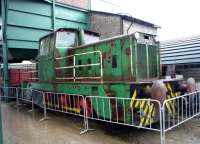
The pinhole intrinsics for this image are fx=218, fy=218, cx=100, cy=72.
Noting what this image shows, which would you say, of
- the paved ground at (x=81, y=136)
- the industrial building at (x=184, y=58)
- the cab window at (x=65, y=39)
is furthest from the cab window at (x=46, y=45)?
the industrial building at (x=184, y=58)

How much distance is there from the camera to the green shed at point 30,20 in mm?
9703

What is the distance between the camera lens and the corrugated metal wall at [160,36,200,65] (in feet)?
Answer: 23.5

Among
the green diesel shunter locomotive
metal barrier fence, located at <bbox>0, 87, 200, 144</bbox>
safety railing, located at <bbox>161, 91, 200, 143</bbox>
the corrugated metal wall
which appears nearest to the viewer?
metal barrier fence, located at <bbox>0, 87, 200, 144</bbox>

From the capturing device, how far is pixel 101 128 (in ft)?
18.1

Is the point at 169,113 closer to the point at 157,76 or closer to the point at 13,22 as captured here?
the point at 157,76

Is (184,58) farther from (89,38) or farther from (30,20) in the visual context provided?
(30,20)

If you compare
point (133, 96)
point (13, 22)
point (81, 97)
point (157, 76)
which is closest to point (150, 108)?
point (133, 96)

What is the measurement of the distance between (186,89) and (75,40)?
3.61 metres

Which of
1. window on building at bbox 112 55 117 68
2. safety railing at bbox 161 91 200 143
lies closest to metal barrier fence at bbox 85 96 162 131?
safety railing at bbox 161 91 200 143

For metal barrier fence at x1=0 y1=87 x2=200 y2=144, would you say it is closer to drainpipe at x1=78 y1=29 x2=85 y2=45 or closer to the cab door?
the cab door

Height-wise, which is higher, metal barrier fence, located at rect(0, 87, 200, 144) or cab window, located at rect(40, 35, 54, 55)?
cab window, located at rect(40, 35, 54, 55)

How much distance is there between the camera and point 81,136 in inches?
193

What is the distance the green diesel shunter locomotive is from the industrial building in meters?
1.67

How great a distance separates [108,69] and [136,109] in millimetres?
1317
